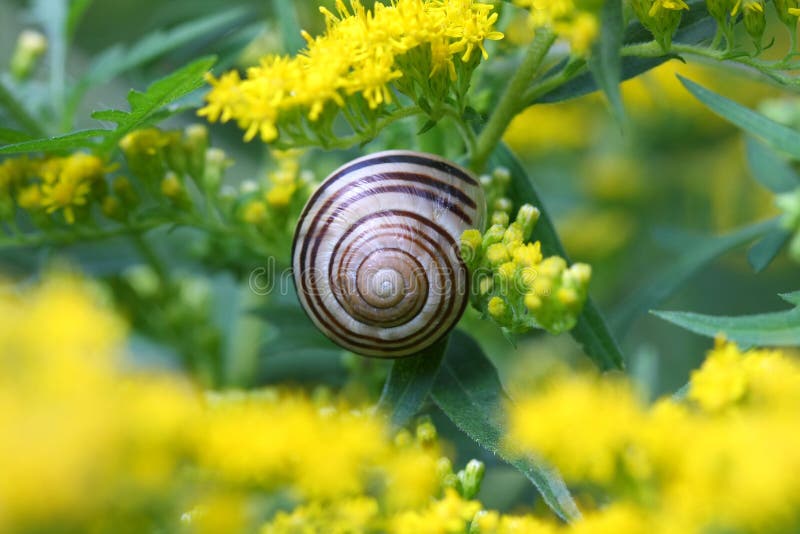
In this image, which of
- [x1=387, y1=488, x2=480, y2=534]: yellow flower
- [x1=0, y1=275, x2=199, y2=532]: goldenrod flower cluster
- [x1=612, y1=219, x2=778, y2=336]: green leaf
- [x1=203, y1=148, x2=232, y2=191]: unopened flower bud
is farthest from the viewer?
[x1=612, y1=219, x2=778, y2=336]: green leaf

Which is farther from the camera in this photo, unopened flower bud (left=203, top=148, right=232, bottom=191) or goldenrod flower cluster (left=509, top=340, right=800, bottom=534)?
unopened flower bud (left=203, top=148, right=232, bottom=191)

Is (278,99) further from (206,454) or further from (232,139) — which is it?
(232,139)

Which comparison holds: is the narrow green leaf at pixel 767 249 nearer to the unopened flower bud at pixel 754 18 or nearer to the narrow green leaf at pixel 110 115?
the unopened flower bud at pixel 754 18

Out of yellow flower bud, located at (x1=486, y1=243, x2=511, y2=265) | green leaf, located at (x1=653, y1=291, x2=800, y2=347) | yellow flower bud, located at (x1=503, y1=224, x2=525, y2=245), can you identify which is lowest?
green leaf, located at (x1=653, y1=291, x2=800, y2=347)

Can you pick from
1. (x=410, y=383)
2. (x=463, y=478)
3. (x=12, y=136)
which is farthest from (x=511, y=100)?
(x=12, y=136)

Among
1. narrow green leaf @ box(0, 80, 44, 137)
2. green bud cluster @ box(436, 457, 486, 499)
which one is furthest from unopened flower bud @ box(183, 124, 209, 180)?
green bud cluster @ box(436, 457, 486, 499)

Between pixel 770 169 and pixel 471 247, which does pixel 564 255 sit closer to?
pixel 471 247

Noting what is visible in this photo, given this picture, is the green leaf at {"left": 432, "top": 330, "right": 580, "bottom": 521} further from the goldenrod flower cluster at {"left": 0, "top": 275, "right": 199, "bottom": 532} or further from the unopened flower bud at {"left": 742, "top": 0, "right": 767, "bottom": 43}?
the unopened flower bud at {"left": 742, "top": 0, "right": 767, "bottom": 43}

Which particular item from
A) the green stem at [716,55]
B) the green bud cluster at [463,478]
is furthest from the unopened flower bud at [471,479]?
the green stem at [716,55]
